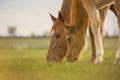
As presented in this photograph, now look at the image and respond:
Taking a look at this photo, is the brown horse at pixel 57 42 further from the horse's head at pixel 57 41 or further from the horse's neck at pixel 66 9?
the horse's neck at pixel 66 9

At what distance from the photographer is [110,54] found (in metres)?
3.12

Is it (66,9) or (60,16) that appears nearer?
(60,16)

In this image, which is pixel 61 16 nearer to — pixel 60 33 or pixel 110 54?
pixel 60 33

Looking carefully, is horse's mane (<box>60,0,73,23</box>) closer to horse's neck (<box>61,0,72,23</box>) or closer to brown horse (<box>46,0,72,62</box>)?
horse's neck (<box>61,0,72,23</box>)

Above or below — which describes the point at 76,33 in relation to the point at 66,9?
below

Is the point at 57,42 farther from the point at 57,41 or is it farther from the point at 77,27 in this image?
the point at 77,27

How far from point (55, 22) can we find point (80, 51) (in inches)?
11.2

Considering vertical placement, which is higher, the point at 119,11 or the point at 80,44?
the point at 119,11

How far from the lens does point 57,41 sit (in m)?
3.17

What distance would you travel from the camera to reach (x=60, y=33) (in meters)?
3.18

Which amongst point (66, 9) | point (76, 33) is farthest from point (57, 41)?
point (66, 9)

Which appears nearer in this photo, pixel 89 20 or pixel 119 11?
pixel 119 11

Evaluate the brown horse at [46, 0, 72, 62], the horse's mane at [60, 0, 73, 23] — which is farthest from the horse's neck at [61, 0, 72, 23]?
the brown horse at [46, 0, 72, 62]

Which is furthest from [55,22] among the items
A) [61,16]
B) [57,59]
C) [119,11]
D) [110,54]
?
[119,11]
